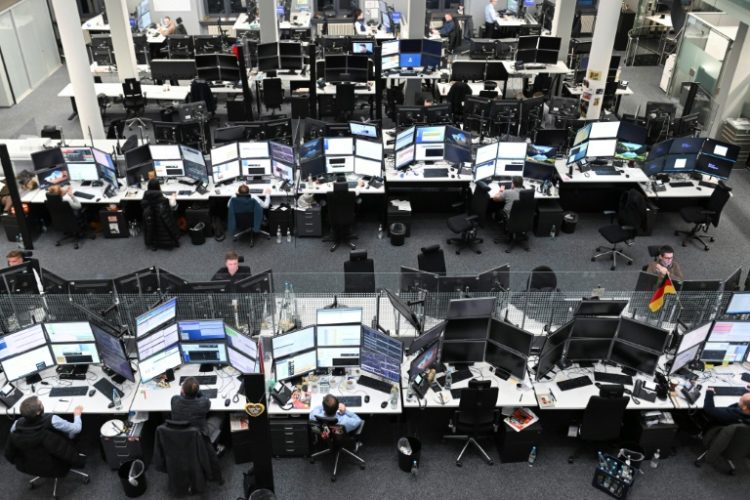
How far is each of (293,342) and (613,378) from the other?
3321 millimetres

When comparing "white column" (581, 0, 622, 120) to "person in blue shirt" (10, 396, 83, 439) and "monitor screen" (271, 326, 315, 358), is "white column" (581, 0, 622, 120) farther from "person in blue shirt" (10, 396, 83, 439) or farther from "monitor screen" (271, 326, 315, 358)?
"person in blue shirt" (10, 396, 83, 439)

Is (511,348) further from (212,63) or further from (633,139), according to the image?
(212,63)

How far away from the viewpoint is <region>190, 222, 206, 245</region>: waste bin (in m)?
10.1

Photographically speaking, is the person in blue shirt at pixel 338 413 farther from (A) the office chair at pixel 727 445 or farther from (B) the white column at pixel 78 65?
(B) the white column at pixel 78 65

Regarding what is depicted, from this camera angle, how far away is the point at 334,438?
6367 mm

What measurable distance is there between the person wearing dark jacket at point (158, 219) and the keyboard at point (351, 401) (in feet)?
15.0

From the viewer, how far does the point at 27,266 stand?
733cm

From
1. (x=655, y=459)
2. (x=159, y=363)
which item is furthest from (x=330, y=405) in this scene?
(x=655, y=459)

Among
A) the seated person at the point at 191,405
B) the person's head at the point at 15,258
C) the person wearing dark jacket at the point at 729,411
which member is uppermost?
the person's head at the point at 15,258

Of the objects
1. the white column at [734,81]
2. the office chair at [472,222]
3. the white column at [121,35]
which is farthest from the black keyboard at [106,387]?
the white column at [734,81]

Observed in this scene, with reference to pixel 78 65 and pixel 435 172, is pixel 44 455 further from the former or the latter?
pixel 78 65

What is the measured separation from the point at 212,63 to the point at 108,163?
4.88m

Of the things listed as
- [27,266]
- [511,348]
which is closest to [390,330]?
[511,348]

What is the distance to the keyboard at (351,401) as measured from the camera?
21.6ft
